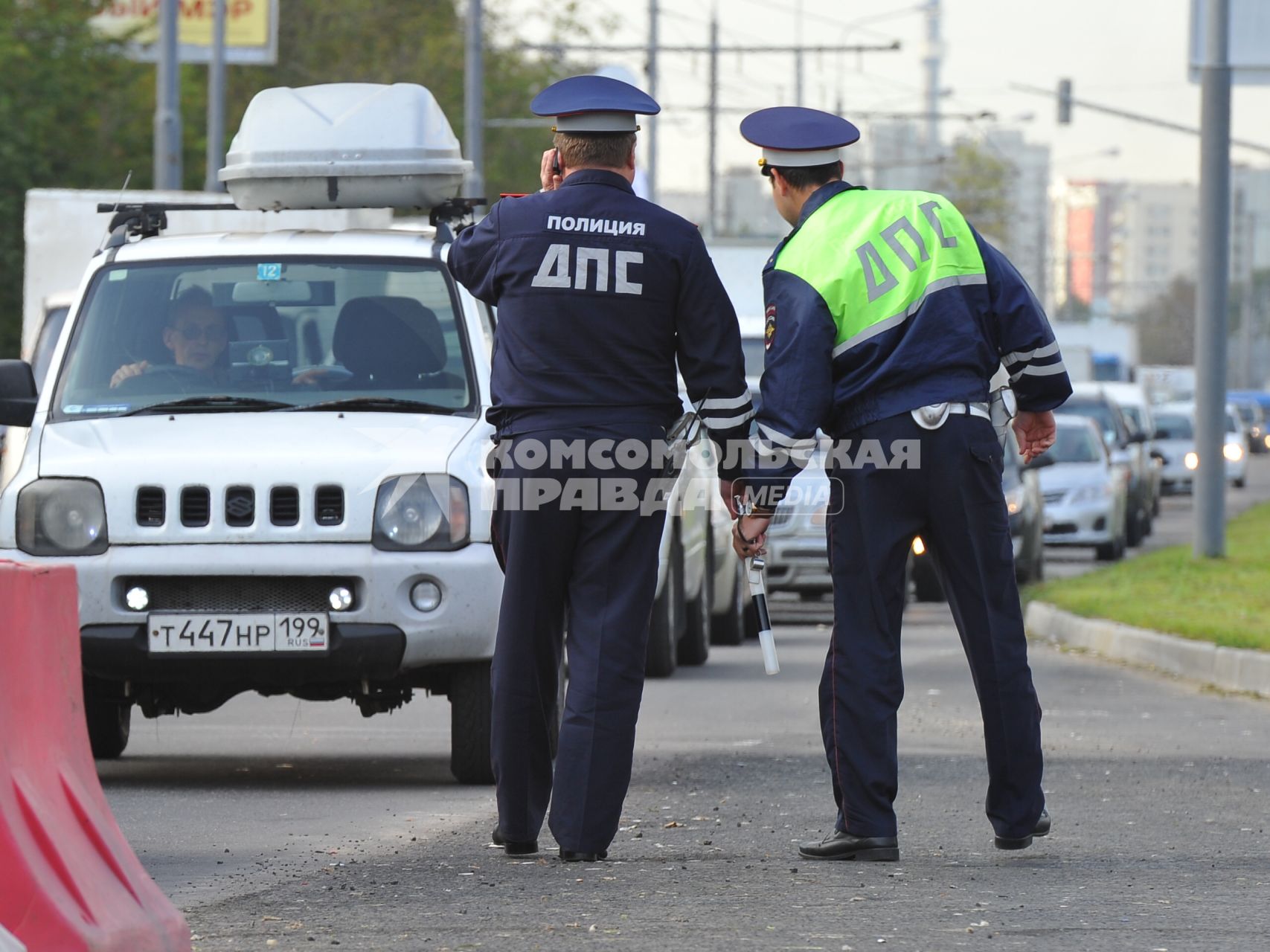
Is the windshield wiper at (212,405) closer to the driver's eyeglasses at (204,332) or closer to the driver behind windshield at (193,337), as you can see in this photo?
the driver behind windshield at (193,337)

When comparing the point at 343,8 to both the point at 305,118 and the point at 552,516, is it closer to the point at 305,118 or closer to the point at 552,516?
the point at 305,118

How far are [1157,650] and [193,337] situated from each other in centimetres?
734

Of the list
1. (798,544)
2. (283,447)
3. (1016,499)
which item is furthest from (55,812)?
(1016,499)

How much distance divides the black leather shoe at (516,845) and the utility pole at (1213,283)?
1536 centimetres

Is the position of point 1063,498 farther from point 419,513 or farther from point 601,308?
point 601,308

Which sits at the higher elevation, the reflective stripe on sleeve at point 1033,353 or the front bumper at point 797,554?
the reflective stripe on sleeve at point 1033,353

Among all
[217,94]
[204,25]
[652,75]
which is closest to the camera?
[217,94]

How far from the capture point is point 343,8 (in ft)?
168

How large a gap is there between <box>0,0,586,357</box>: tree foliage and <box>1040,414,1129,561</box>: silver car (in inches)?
406

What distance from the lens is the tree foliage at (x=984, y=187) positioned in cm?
8319

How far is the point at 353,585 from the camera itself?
8.15 metres

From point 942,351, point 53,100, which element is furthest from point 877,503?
point 53,100

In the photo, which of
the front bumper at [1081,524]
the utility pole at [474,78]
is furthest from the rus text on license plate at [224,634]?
the utility pole at [474,78]

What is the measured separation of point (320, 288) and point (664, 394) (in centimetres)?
295
